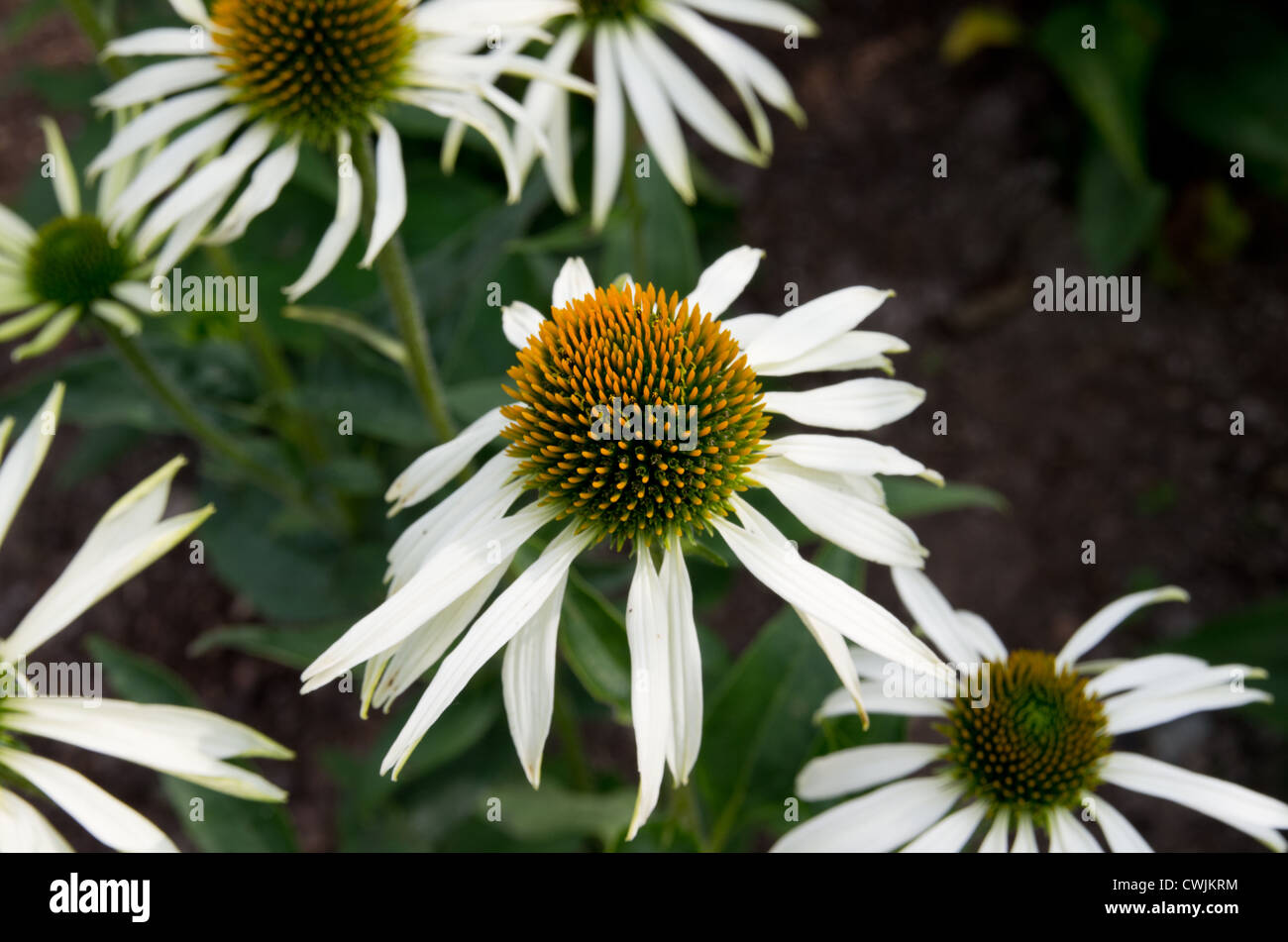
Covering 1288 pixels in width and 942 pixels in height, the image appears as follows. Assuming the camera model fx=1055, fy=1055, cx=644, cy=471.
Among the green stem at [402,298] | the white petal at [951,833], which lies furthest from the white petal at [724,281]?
the white petal at [951,833]

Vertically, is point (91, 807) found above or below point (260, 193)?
below

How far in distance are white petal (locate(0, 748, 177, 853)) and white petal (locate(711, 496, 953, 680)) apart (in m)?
0.75

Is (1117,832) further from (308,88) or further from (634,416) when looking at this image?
(308,88)

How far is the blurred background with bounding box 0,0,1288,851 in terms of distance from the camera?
7.51ft

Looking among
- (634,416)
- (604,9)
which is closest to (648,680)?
(634,416)

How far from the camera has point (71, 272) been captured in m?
1.85

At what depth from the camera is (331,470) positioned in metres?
2.16

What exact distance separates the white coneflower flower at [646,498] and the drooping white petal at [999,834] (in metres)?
0.39

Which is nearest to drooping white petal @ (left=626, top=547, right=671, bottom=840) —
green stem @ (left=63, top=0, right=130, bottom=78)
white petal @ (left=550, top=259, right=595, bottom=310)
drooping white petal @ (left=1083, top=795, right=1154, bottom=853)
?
white petal @ (left=550, top=259, right=595, bottom=310)

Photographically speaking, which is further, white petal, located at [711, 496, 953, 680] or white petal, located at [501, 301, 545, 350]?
white petal, located at [501, 301, 545, 350]

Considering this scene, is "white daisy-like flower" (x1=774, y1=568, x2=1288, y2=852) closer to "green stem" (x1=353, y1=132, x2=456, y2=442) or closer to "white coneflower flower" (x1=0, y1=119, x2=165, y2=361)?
"green stem" (x1=353, y1=132, x2=456, y2=442)

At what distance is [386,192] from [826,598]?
2.86ft

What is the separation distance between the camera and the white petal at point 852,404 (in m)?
1.39
